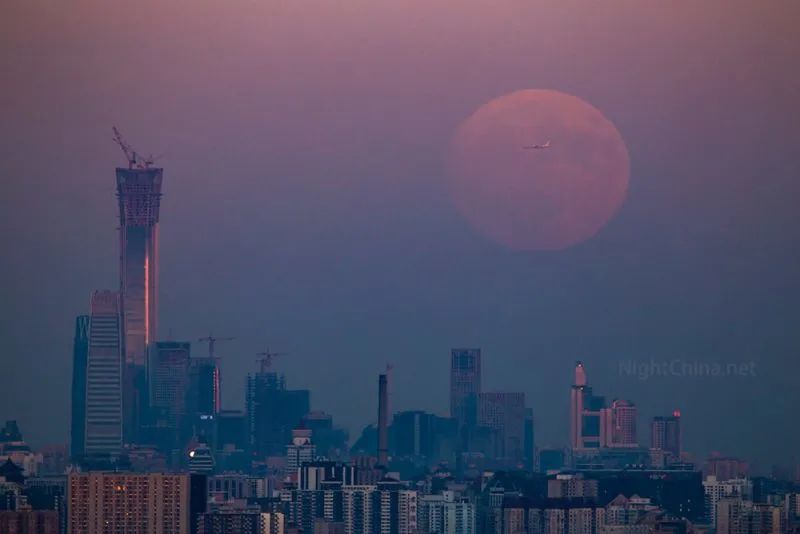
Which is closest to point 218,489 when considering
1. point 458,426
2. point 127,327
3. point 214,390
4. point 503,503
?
point 503,503

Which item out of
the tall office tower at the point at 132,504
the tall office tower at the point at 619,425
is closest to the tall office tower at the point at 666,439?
the tall office tower at the point at 619,425

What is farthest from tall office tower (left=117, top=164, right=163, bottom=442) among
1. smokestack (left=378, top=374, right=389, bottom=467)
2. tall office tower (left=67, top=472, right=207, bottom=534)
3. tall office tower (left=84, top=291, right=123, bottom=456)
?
tall office tower (left=67, top=472, right=207, bottom=534)

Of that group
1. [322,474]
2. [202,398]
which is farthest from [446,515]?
[202,398]

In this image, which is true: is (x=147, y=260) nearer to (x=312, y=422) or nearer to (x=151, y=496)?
(x=312, y=422)

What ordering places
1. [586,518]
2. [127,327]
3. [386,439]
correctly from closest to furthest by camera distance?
1. [586,518]
2. [386,439]
3. [127,327]

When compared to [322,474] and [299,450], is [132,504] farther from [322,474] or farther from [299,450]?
[299,450]

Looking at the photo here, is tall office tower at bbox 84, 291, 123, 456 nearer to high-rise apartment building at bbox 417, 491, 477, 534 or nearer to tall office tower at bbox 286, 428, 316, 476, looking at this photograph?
tall office tower at bbox 286, 428, 316, 476
